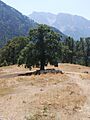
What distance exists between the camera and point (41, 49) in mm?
77938

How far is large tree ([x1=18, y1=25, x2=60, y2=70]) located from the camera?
252ft

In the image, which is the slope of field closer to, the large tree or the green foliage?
the large tree

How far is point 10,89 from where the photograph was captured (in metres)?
46.7

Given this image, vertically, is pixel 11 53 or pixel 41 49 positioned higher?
pixel 41 49

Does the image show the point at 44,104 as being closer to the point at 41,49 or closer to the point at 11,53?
the point at 41,49

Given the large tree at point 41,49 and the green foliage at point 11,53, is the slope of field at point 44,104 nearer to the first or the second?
the large tree at point 41,49

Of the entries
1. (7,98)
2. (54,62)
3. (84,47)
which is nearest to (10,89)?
(7,98)

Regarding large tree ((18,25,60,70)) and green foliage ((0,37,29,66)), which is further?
green foliage ((0,37,29,66))

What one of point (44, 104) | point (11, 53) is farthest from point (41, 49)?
point (11, 53)

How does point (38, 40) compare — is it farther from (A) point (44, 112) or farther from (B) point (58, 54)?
(A) point (44, 112)

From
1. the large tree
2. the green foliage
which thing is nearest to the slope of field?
the large tree

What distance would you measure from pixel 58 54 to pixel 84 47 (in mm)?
86238

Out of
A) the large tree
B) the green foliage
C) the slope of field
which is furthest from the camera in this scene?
the green foliage

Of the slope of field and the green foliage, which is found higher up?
the slope of field
